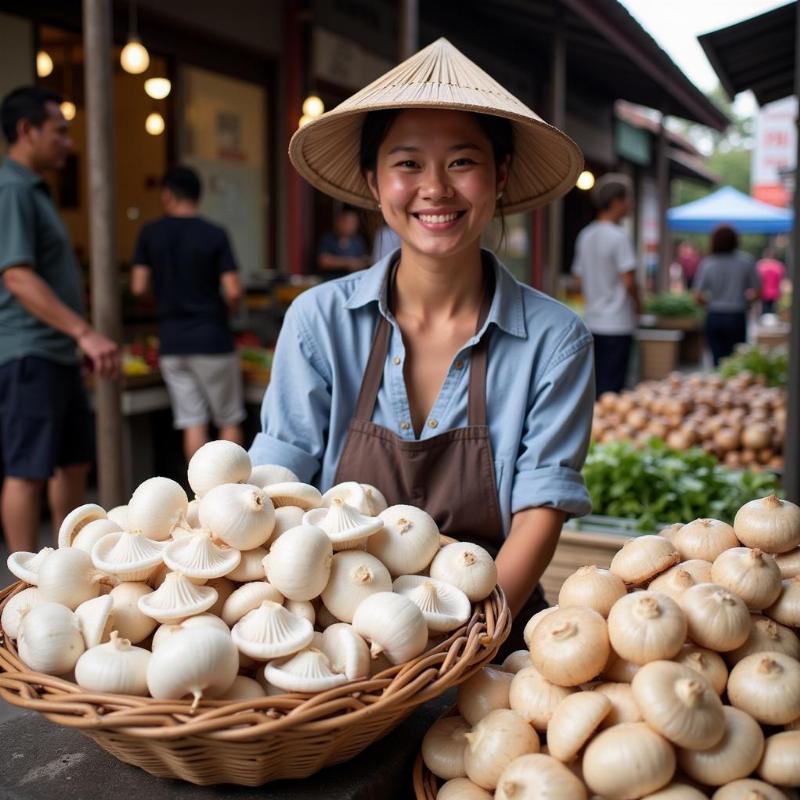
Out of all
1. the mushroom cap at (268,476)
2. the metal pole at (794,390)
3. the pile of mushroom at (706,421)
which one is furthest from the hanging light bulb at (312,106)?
the mushroom cap at (268,476)

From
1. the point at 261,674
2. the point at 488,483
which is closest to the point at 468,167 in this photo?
the point at 488,483

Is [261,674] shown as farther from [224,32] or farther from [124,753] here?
[224,32]

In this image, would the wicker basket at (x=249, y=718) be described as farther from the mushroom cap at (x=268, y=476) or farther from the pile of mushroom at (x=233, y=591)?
the mushroom cap at (x=268, y=476)

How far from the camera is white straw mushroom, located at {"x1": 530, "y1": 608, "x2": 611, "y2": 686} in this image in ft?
4.36

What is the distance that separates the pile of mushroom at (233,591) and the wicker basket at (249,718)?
3 cm

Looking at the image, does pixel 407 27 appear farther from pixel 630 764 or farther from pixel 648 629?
pixel 630 764

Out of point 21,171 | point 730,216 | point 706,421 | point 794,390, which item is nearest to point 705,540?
point 794,390

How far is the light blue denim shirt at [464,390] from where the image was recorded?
2172 mm

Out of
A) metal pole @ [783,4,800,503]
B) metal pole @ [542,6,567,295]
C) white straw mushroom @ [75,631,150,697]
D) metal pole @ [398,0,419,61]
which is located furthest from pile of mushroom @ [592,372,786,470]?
white straw mushroom @ [75,631,150,697]

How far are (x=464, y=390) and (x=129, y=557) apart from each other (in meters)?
1.00

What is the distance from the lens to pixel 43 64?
689 centimetres

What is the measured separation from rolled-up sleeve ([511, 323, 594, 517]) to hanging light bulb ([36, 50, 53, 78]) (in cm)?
588

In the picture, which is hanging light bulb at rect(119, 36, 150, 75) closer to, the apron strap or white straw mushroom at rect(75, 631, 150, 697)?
the apron strap

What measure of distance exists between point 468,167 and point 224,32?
23.2ft
